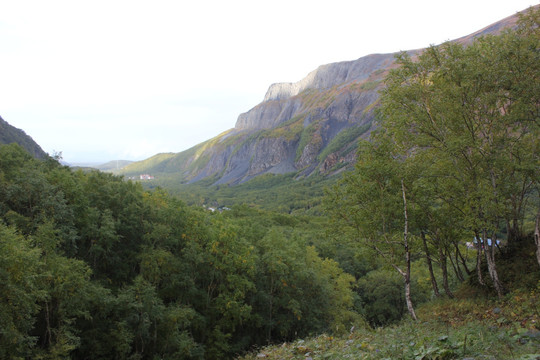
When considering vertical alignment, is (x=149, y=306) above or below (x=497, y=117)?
below

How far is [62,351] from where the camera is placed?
15047 millimetres

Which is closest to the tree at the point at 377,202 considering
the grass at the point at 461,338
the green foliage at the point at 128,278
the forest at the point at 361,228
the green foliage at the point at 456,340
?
the forest at the point at 361,228

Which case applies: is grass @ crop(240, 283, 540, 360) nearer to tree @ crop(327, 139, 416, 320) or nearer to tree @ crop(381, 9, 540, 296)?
tree @ crop(381, 9, 540, 296)

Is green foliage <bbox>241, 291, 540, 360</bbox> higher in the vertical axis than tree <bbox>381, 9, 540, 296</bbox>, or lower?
lower

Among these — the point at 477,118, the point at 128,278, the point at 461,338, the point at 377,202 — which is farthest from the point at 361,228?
the point at 128,278

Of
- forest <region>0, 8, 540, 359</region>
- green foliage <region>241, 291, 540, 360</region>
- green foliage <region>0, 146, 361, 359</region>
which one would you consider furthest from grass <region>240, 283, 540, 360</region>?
green foliage <region>0, 146, 361, 359</region>

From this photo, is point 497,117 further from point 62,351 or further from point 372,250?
point 62,351

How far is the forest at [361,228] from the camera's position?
507 inches

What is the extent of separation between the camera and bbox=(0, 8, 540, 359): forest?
12.9 meters

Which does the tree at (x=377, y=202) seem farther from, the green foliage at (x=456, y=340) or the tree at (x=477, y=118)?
the green foliage at (x=456, y=340)

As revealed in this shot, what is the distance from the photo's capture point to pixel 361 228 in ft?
55.2

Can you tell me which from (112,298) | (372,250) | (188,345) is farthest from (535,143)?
(112,298)

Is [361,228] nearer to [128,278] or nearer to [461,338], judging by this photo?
[461,338]

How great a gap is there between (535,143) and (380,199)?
22.7ft
